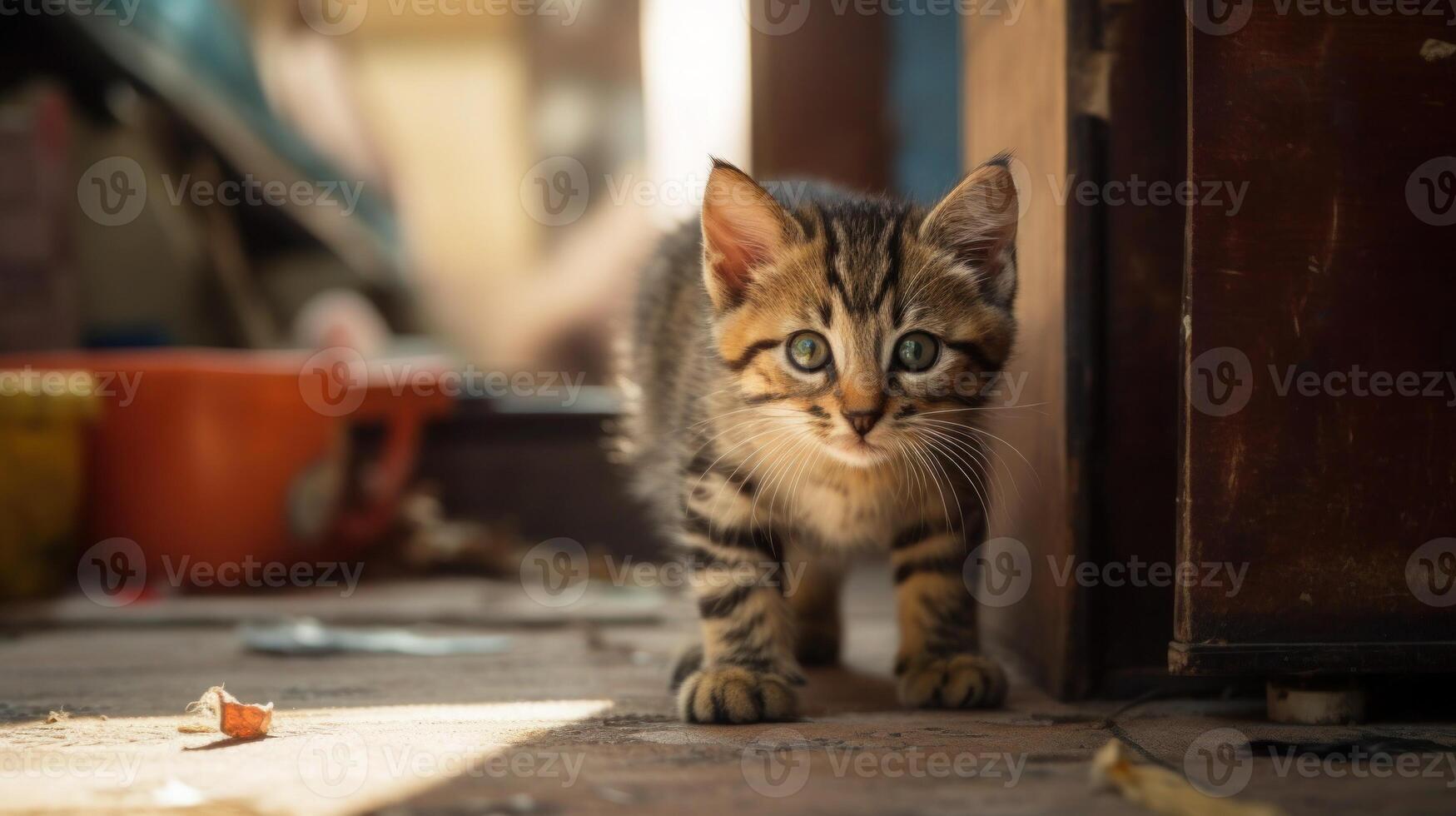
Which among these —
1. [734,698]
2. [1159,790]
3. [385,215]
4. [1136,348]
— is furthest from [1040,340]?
[385,215]

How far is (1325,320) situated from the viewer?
138 cm

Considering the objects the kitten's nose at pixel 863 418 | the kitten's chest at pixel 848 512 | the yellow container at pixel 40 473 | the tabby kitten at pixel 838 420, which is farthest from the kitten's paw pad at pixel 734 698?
the yellow container at pixel 40 473

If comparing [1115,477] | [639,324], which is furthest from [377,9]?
[1115,477]

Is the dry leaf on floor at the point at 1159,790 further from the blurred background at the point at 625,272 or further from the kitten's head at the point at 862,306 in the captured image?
the kitten's head at the point at 862,306

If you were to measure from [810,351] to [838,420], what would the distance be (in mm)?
126

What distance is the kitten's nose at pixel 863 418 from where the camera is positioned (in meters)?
1.47

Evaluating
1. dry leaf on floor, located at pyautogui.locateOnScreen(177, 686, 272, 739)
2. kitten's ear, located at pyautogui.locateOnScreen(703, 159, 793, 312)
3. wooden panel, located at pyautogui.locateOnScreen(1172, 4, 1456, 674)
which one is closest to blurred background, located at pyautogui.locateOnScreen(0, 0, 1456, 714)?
wooden panel, located at pyautogui.locateOnScreen(1172, 4, 1456, 674)

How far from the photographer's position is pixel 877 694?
1.73 m

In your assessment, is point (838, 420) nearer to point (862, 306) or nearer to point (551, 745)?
point (862, 306)

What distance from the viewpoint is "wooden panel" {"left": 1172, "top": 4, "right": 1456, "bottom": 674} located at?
4.50ft

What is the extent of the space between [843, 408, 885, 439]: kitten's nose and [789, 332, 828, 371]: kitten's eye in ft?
0.35

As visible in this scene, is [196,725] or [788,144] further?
[788,144]

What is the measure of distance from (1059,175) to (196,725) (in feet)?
4.73

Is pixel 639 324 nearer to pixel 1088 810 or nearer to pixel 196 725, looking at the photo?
pixel 196 725
